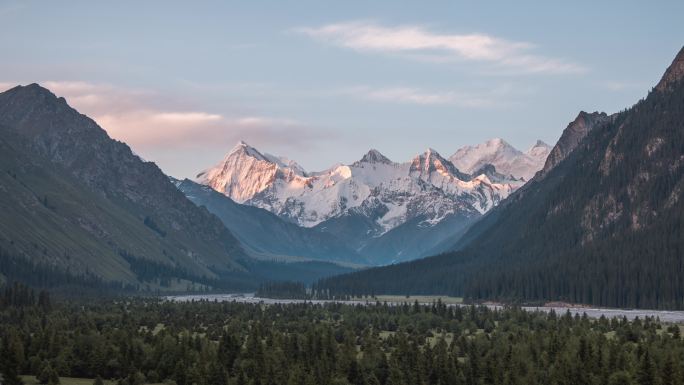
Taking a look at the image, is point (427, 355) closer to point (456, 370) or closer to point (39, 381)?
point (456, 370)

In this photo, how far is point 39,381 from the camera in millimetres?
175875

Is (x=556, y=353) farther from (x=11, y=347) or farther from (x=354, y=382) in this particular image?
(x=11, y=347)

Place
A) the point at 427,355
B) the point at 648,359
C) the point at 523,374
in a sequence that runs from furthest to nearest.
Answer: the point at 427,355
the point at 523,374
the point at 648,359

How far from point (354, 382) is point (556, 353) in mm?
31476

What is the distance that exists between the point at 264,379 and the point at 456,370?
1135 inches

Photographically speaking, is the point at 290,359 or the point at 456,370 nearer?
the point at 456,370

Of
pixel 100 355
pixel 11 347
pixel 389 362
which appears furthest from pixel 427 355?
pixel 11 347

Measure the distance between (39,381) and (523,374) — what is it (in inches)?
2771

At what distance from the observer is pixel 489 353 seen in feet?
634

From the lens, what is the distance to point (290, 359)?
195m

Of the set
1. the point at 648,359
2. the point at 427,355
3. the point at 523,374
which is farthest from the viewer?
the point at 427,355

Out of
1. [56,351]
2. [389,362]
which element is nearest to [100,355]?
[56,351]

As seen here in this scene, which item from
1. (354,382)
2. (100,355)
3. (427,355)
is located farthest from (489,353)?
(100,355)

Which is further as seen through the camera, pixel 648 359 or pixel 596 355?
pixel 596 355
